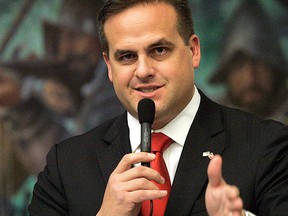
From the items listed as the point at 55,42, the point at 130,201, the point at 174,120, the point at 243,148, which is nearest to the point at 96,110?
the point at 55,42

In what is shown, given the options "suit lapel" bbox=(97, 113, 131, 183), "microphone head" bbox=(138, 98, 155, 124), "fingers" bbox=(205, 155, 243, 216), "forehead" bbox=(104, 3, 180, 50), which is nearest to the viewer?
"fingers" bbox=(205, 155, 243, 216)

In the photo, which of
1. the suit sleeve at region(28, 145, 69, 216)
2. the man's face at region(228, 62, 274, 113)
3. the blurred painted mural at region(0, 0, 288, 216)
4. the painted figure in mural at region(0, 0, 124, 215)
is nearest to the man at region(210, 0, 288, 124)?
the man's face at region(228, 62, 274, 113)

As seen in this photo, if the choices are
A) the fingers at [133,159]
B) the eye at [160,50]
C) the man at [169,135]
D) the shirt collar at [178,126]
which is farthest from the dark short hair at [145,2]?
the fingers at [133,159]

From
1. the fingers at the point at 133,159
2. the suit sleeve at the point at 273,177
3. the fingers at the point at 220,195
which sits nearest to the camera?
the fingers at the point at 220,195

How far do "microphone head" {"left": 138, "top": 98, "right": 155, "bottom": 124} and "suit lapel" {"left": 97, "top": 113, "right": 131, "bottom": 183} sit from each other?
1.42ft

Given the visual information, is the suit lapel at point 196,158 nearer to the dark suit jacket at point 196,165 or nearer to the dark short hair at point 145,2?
the dark suit jacket at point 196,165

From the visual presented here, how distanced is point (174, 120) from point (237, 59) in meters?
0.95

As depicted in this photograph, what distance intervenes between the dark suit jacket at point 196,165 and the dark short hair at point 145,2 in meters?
0.30

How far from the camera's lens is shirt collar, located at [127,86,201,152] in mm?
2742

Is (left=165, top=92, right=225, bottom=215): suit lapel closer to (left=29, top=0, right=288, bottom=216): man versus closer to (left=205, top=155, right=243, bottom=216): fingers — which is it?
(left=29, top=0, right=288, bottom=216): man

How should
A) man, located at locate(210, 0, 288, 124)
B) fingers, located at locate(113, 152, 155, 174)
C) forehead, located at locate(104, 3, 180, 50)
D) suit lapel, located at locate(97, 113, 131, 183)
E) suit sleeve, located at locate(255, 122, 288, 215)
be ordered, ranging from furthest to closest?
man, located at locate(210, 0, 288, 124) < suit lapel, located at locate(97, 113, 131, 183) < forehead, located at locate(104, 3, 180, 50) < suit sleeve, located at locate(255, 122, 288, 215) < fingers, located at locate(113, 152, 155, 174)

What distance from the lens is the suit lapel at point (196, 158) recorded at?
2.54m

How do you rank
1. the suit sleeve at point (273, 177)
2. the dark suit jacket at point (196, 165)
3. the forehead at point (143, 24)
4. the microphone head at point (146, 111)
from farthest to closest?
1. the forehead at point (143, 24)
2. the dark suit jacket at point (196, 165)
3. the suit sleeve at point (273, 177)
4. the microphone head at point (146, 111)

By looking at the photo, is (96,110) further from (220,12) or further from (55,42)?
(220,12)
